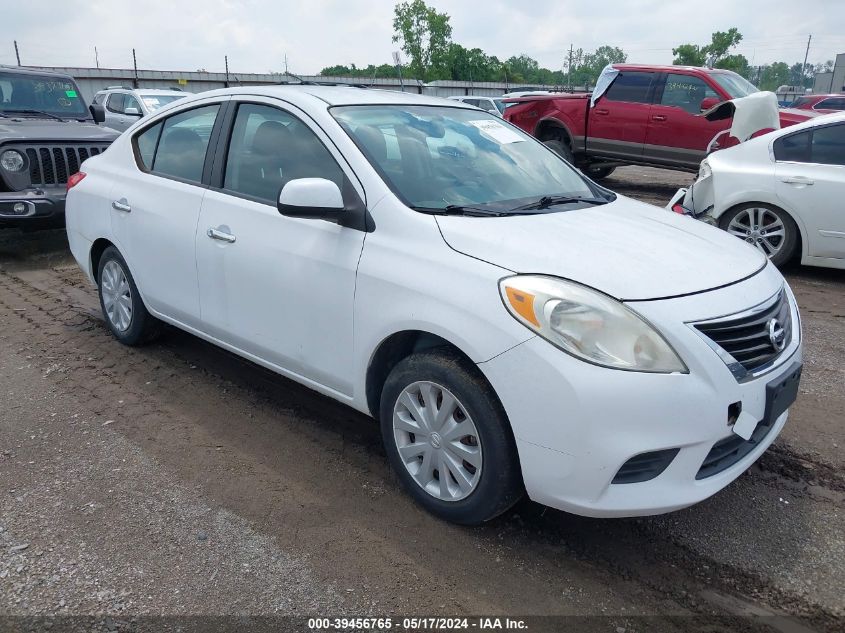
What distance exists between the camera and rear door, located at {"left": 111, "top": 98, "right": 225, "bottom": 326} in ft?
12.9

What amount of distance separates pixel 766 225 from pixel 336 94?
16.0 feet

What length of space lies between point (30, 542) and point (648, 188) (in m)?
12.0

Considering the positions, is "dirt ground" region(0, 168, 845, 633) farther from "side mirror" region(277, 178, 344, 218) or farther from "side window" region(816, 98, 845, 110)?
"side window" region(816, 98, 845, 110)

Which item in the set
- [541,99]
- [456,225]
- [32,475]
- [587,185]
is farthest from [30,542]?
[541,99]

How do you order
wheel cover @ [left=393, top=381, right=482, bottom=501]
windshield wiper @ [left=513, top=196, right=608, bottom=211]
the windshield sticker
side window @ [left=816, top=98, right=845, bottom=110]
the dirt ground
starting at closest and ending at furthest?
the dirt ground
wheel cover @ [left=393, top=381, right=482, bottom=501]
windshield wiper @ [left=513, top=196, right=608, bottom=211]
the windshield sticker
side window @ [left=816, top=98, right=845, bottom=110]

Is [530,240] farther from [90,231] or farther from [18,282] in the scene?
[18,282]

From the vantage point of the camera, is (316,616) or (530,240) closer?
(316,616)

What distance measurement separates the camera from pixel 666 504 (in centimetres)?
244

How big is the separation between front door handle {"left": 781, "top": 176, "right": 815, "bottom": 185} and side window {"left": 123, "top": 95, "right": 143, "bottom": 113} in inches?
483

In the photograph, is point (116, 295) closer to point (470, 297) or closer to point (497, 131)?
point (497, 131)

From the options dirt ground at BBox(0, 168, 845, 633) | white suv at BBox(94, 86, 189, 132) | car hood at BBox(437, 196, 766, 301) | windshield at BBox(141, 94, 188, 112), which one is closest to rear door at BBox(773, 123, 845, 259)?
dirt ground at BBox(0, 168, 845, 633)

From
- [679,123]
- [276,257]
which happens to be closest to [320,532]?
[276,257]

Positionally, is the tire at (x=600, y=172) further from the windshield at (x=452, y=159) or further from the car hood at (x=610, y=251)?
the car hood at (x=610, y=251)

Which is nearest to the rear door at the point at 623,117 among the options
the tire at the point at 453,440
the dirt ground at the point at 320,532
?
the dirt ground at the point at 320,532
